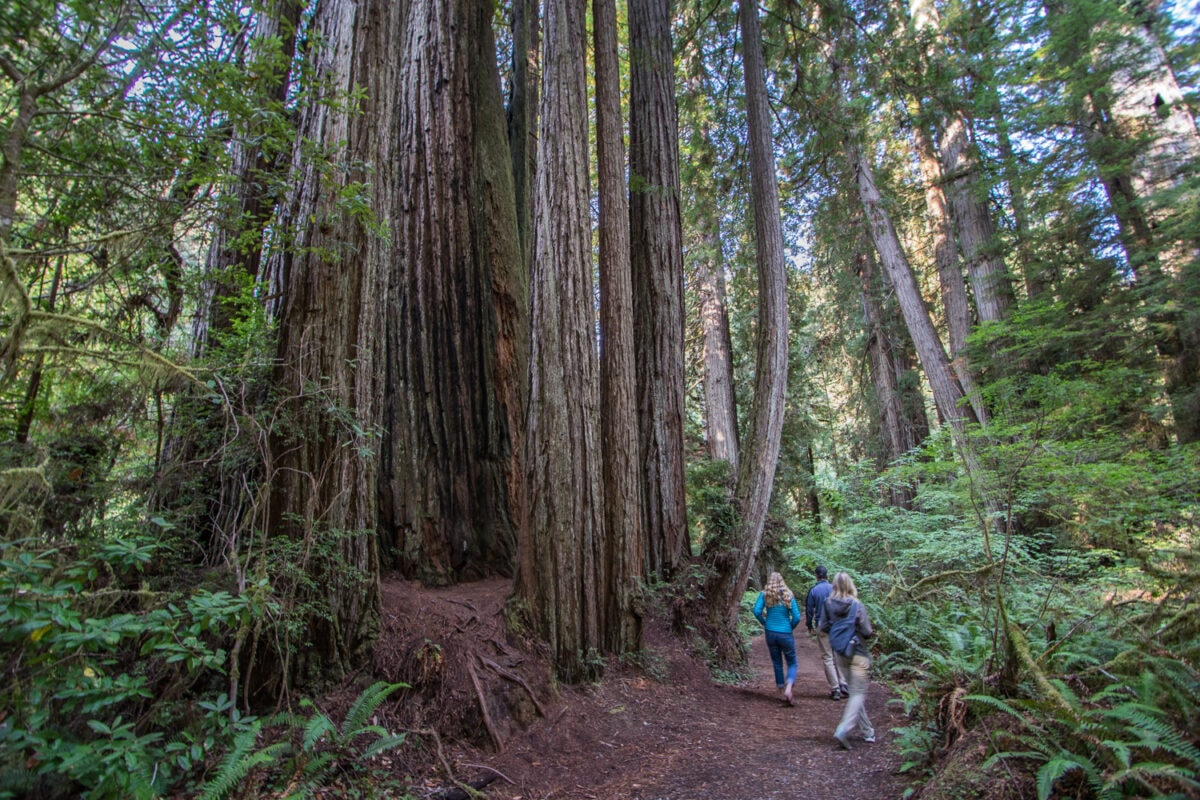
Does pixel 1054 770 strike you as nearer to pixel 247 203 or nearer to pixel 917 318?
pixel 247 203

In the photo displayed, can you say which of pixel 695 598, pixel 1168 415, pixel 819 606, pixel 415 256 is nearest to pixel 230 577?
pixel 415 256

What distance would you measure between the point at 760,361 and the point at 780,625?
3274 mm

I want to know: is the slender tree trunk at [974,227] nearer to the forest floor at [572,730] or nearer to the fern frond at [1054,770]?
the forest floor at [572,730]

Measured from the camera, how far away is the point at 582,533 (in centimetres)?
555

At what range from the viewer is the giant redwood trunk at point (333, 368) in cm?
376

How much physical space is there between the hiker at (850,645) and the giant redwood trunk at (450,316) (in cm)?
337

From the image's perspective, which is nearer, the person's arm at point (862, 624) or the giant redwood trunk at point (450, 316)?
the person's arm at point (862, 624)

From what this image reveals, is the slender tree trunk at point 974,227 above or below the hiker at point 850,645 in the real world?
above

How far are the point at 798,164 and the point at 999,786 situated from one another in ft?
30.8

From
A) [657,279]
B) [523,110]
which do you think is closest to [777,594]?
[657,279]

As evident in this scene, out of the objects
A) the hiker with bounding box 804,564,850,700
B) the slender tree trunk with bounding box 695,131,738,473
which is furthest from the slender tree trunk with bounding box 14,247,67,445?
the slender tree trunk with bounding box 695,131,738,473

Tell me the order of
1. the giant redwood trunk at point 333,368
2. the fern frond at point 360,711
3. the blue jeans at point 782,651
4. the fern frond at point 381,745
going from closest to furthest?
1. the fern frond at point 381,745
2. the fern frond at point 360,711
3. the giant redwood trunk at point 333,368
4. the blue jeans at point 782,651

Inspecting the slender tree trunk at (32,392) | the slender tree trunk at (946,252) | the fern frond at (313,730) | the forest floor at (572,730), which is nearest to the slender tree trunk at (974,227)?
the slender tree trunk at (946,252)

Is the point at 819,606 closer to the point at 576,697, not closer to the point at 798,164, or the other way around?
the point at 576,697
